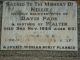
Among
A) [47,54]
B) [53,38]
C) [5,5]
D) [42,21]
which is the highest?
[5,5]

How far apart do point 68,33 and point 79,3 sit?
0.73m

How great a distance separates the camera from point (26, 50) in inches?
226

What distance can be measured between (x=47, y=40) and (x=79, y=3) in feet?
3.62

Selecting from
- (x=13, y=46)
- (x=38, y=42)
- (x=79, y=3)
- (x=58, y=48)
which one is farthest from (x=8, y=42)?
(x=79, y=3)

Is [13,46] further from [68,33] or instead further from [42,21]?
[68,33]

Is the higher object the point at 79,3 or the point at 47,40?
the point at 79,3

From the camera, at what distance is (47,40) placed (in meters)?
5.74

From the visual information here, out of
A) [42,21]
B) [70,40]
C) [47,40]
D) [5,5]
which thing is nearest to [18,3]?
[5,5]

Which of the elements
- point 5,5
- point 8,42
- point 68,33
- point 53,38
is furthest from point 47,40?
point 5,5

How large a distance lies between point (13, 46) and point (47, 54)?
2.51ft

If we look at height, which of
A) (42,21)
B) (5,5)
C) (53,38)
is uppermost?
(5,5)

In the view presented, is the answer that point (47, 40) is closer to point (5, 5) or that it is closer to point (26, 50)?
point (26, 50)

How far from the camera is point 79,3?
19.3ft

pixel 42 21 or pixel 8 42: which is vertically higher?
pixel 42 21
